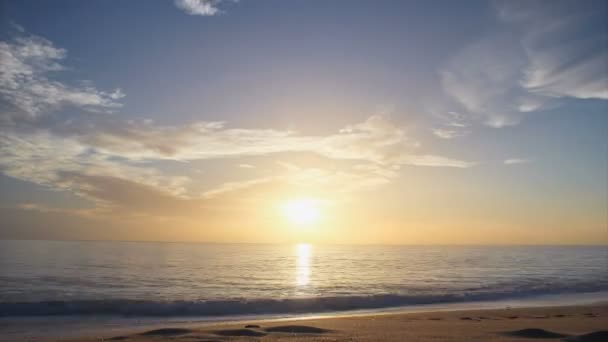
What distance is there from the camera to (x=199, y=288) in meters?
33.6

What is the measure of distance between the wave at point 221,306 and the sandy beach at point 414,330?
776 centimetres

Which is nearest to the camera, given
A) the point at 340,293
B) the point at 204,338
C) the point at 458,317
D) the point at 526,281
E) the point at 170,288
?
the point at 204,338

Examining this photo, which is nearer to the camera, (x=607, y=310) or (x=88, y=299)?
(x=607, y=310)

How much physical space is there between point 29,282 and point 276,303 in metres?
23.6

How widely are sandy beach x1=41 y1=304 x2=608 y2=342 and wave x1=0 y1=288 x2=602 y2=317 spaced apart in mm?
7763

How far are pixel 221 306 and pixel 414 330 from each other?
46.4ft

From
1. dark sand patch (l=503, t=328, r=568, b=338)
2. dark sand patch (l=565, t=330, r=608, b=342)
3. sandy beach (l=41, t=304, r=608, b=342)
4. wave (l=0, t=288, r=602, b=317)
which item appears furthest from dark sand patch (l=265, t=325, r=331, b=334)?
wave (l=0, t=288, r=602, b=317)

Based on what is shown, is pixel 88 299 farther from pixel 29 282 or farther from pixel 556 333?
pixel 556 333

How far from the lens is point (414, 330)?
15.4m

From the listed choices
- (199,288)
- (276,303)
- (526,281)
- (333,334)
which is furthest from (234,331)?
(526,281)

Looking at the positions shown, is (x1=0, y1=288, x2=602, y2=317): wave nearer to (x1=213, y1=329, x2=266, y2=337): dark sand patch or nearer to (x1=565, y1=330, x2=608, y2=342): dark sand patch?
(x1=213, y1=329, x2=266, y2=337): dark sand patch

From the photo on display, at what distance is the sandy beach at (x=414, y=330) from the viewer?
13359 mm

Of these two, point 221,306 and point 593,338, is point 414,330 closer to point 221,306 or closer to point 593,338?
point 593,338

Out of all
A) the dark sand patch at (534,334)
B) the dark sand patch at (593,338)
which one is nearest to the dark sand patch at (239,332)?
the dark sand patch at (534,334)
